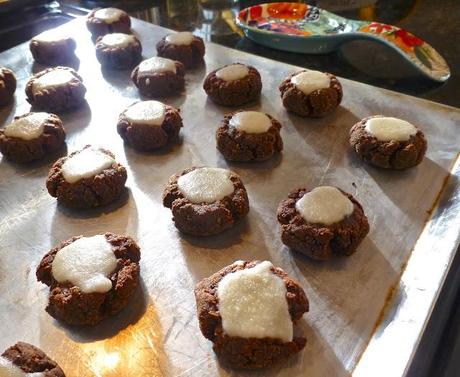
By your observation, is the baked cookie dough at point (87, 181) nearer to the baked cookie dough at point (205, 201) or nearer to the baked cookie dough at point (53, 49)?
the baked cookie dough at point (205, 201)

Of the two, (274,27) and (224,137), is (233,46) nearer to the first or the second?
(274,27)

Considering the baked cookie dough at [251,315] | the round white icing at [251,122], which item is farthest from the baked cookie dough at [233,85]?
the baked cookie dough at [251,315]

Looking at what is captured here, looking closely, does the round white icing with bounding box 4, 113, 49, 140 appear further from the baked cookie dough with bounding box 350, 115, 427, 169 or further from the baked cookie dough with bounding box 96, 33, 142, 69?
the baked cookie dough with bounding box 350, 115, 427, 169

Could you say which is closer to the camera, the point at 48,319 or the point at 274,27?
the point at 48,319

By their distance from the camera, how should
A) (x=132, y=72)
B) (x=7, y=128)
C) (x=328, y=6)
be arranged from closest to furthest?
(x=7, y=128) → (x=132, y=72) → (x=328, y=6)

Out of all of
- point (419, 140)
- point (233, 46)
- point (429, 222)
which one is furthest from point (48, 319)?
point (233, 46)

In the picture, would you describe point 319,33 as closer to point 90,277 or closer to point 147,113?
point 147,113

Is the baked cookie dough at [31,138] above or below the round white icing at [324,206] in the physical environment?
below
